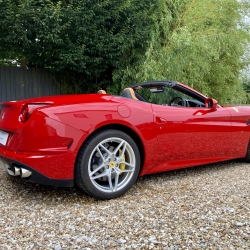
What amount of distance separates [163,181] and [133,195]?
21.8 inches

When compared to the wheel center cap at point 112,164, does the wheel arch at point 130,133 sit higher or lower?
higher

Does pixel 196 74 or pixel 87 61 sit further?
pixel 196 74

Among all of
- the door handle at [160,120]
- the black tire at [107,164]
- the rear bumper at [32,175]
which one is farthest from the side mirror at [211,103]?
the rear bumper at [32,175]

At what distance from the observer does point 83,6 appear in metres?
5.42

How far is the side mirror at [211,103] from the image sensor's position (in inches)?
125

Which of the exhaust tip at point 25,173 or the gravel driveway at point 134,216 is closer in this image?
the gravel driveway at point 134,216

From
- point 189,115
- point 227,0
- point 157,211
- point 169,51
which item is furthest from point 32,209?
point 227,0

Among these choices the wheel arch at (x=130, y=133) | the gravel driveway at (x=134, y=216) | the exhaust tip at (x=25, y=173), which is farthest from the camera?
the wheel arch at (x=130, y=133)

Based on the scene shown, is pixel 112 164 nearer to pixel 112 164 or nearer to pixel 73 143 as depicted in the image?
pixel 112 164

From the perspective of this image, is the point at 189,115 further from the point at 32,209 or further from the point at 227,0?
the point at 227,0

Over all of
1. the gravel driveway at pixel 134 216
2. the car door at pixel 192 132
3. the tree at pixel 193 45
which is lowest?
the gravel driveway at pixel 134 216

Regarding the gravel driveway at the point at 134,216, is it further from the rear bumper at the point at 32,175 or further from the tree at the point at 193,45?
the tree at the point at 193,45

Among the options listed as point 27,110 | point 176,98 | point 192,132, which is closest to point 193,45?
point 176,98

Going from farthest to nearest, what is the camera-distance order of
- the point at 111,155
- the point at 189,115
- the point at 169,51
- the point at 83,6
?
1. the point at 169,51
2. the point at 83,6
3. the point at 189,115
4. the point at 111,155
